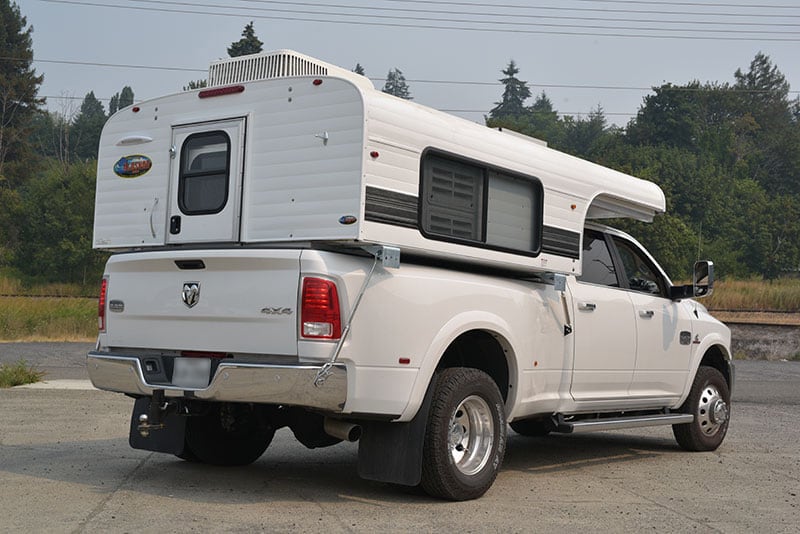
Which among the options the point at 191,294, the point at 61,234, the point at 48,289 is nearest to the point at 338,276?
the point at 191,294

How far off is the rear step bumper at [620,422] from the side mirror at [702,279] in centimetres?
116

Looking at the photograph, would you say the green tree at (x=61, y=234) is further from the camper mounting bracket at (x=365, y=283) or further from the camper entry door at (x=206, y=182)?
the camper mounting bracket at (x=365, y=283)

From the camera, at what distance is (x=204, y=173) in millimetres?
7039

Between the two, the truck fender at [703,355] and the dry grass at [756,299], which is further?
the dry grass at [756,299]

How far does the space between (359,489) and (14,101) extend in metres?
76.0

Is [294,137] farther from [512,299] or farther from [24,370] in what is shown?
[24,370]

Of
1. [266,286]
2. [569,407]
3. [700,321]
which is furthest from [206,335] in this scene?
[700,321]

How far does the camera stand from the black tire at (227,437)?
7871 millimetres

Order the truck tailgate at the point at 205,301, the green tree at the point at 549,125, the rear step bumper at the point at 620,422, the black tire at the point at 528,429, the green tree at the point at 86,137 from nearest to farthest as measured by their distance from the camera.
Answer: the truck tailgate at the point at 205,301, the rear step bumper at the point at 620,422, the black tire at the point at 528,429, the green tree at the point at 86,137, the green tree at the point at 549,125

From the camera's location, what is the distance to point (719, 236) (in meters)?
66.3

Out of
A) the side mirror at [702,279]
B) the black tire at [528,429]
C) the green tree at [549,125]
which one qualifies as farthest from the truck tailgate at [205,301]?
the green tree at [549,125]

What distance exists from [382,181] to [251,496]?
2.28m

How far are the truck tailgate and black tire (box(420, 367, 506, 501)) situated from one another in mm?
1131

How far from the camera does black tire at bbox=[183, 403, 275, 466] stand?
310 inches
